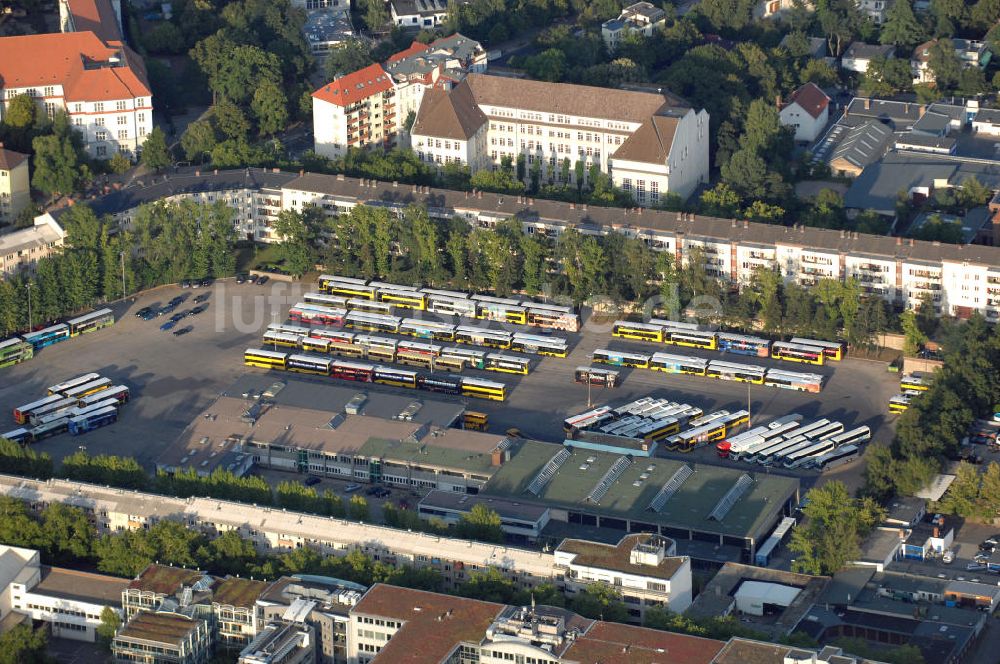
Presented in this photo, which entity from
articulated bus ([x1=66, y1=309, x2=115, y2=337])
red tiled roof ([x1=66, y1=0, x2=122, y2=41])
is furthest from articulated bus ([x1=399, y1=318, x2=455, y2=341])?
red tiled roof ([x1=66, y1=0, x2=122, y2=41])

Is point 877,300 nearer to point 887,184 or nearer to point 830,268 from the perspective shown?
point 830,268

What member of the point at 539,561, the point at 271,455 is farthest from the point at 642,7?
the point at 539,561

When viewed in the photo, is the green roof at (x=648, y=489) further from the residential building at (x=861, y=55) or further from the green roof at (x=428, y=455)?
the residential building at (x=861, y=55)

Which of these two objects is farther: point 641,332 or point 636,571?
point 641,332

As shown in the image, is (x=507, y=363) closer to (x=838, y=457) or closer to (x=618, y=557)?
(x=838, y=457)

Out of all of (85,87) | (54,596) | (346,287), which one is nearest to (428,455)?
(54,596)

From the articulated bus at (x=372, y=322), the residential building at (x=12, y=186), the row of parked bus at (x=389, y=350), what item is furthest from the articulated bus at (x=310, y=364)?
the residential building at (x=12, y=186)
